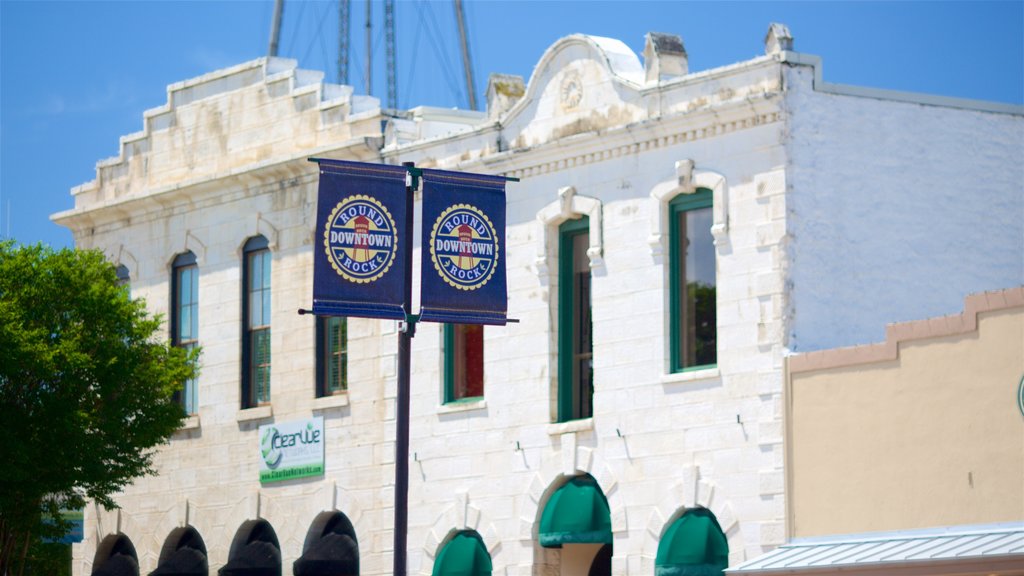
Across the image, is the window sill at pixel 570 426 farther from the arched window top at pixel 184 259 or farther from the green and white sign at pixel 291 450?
the arched window top at pixel 184 259

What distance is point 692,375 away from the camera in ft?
84.2

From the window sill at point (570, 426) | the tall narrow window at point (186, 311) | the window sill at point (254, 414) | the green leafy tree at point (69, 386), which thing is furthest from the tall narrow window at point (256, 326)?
the window sill at point (570, 426)

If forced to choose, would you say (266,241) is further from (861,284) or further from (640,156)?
(861,284)

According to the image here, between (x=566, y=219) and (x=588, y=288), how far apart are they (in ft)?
3.34

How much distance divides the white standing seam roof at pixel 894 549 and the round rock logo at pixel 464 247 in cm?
468

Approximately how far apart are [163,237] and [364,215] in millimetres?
14182

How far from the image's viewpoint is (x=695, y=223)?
86.5ft

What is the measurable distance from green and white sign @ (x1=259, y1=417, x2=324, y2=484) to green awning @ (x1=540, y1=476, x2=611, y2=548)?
5307 mm

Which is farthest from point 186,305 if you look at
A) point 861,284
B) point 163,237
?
point 861,284

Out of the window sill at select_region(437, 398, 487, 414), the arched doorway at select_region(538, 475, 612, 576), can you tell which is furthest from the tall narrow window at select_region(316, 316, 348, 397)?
the arched doorway at select_region(538, 475, 612, 576)

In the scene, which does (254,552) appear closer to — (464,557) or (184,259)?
(464,557)

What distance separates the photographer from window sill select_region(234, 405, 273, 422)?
3228 cm

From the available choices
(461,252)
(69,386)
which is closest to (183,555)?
(69,386)

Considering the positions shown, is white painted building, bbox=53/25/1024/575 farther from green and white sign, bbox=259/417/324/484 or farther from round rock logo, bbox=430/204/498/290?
round rock logo, bbox=430/204/498/290
